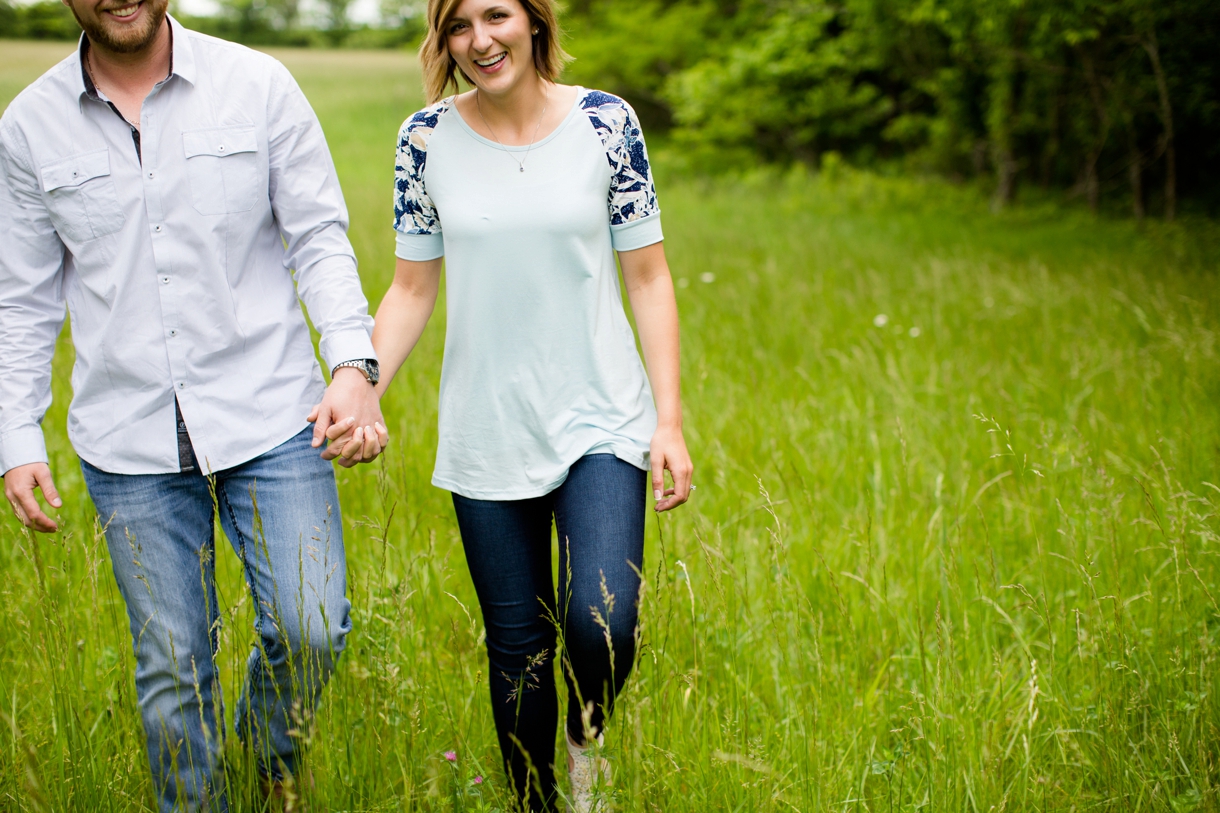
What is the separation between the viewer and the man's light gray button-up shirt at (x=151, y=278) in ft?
6.97

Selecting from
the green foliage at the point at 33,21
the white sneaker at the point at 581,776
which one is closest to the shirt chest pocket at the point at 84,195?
the white sneaker at the point at 581,776

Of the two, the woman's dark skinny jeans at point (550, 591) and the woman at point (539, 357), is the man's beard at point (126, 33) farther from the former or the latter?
the woman's dark skinny jeans at point (550, 591)

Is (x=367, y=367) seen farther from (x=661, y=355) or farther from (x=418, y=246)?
(x=661, y=355)

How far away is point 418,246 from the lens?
7.68 feet

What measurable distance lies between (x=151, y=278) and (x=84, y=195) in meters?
0.22

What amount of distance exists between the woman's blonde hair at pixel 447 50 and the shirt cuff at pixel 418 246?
14.2 inches

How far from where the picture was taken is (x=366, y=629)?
260 cm

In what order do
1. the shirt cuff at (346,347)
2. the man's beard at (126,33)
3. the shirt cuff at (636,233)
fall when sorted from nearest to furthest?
the man's beard at (126,33), the shirt cuff at (346,347), the shirt cuff at (636,233)

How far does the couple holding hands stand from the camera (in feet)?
6.93

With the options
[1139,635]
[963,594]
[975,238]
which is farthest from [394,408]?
[975,238]

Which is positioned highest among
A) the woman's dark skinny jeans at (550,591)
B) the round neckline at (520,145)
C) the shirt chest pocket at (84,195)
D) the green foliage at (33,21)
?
the green foliage at (33,21)

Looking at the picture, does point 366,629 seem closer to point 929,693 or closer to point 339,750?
point 339,750

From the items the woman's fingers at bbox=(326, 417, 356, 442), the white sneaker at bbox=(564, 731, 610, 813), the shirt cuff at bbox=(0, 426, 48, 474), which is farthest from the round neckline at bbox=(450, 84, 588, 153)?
the white sneaker at bbox=(564, 731, 610, 813)

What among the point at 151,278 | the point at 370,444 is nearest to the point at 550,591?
the point at 370,444
